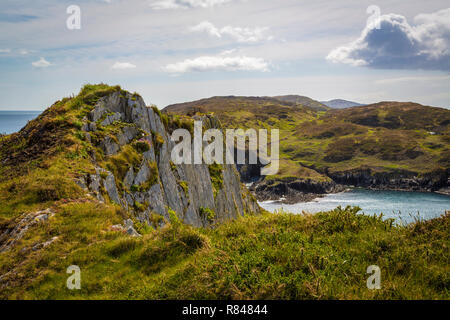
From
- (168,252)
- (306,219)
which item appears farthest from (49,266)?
(306,219)

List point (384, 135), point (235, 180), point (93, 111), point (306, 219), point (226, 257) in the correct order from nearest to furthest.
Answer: point (226, 257) < point (306, 219) < point (93, 111) < point (235, 180) < point (384, 135)

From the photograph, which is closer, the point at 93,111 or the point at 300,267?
the point at 300,267

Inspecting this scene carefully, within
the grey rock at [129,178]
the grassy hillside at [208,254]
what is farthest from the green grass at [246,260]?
the grey rock at [129,178]

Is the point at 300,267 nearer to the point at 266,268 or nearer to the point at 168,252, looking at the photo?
the point at 266,268

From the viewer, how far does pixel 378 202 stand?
107m

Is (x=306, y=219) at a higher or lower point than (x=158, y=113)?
lower

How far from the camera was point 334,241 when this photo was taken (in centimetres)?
876

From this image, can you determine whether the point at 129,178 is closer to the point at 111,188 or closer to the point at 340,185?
the point at 111,188

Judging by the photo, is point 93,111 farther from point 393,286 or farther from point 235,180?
point 235,180

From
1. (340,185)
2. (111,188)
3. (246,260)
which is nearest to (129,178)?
(111,188)

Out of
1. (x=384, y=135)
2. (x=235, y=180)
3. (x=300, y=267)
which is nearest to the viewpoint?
(x=300, y=267)

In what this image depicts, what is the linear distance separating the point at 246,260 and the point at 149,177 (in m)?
17.6
